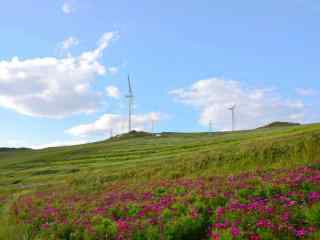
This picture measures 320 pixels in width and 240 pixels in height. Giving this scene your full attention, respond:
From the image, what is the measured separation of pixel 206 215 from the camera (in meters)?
12.2

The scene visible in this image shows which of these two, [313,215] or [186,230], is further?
[186,230]

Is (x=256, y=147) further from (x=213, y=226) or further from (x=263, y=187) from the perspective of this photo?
(x=213, y=226)

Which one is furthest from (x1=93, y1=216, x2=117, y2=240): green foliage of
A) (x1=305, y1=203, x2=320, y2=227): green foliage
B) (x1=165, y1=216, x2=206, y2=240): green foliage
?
(x1=305, y1=203, x2=320, y2=227): green foliage

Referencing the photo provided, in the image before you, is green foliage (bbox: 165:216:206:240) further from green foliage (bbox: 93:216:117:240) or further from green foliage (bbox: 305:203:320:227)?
green foliage (bbox: 305:203:320:227)

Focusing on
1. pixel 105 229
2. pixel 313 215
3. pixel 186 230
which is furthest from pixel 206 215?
pixel 313 215

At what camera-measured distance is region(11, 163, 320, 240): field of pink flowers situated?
9828 millimetres

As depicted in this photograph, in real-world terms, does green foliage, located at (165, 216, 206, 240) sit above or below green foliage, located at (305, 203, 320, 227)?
below

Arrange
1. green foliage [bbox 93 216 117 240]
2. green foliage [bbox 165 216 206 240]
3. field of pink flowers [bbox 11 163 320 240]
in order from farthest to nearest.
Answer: green foliage [bbox 93 216 117 240] → green foliage [bbox 165 216 206 240] → field of pink flowers [bbox 11 163 320 240]

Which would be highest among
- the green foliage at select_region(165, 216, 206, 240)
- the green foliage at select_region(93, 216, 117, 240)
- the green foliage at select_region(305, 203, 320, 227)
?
the green foliage at select_region(305, 203, 320, 227)

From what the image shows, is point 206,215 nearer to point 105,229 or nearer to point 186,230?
point 186,230

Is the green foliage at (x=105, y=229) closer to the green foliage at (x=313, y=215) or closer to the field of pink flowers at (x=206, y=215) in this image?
the field of pink flowers at (x=206, y=215)

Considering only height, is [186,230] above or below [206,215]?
below

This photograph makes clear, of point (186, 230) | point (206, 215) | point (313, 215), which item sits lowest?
point (186, 230)

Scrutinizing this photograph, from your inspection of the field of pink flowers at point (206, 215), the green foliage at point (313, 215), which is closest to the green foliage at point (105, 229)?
the field of pink flowers at point (206, 215)
